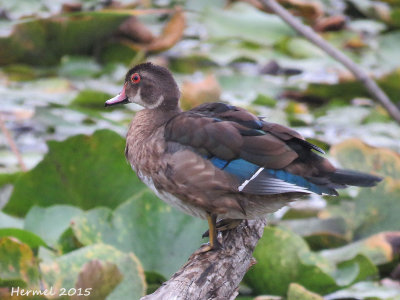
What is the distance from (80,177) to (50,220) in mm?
248

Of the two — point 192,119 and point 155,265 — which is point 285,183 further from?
point 155,265

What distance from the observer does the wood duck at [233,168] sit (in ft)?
7.25

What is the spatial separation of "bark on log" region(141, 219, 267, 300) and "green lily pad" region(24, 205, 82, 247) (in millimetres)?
655

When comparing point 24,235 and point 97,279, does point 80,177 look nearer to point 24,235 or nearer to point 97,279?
point 24,235

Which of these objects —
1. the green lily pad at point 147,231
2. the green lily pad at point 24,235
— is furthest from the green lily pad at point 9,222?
the green lily pad at point 147,231

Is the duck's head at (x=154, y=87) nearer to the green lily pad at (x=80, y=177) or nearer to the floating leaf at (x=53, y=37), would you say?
the green lily pad at (x=80, y=177)

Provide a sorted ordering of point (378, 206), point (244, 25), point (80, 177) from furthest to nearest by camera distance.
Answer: point (244, 25)
point (378, 206)
point (80, 177)

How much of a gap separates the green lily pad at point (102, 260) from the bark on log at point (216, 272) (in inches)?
9.0

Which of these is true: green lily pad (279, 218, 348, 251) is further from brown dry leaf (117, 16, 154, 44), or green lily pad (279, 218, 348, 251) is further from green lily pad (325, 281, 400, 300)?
brown dry leaf (117, 16, 154, 44)

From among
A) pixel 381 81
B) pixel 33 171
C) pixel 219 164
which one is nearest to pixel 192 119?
pixel 219 164

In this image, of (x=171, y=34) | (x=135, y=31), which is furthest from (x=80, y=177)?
(x=135, y=31)

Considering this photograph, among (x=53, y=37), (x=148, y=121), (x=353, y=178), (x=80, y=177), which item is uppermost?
(x=353, y=178)

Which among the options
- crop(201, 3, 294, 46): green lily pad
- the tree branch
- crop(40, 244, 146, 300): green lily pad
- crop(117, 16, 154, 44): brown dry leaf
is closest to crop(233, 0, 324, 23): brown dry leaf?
crop(201, 3, 294, 46): green lily pad

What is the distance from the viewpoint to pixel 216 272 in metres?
2.15
